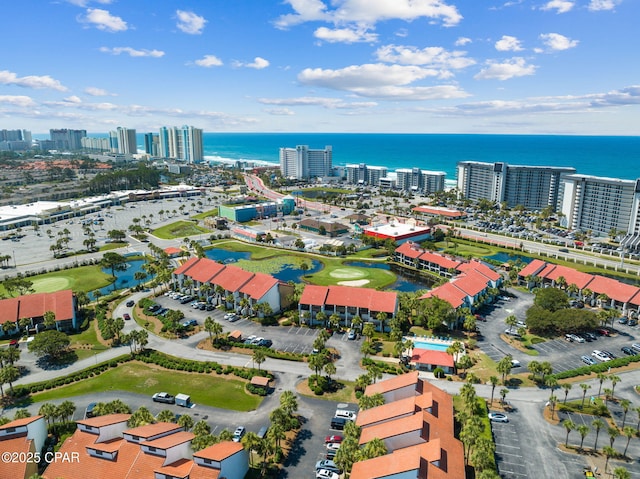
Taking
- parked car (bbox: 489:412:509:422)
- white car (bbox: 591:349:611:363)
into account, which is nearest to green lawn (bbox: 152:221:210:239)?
parked car (bbox: 489:412:509:422)

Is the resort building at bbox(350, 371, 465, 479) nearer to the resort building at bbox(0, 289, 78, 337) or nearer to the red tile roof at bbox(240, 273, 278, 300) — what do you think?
the red tile roof at bbox(240, 273, 278, 300)

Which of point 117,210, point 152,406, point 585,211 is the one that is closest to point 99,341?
point 152,406

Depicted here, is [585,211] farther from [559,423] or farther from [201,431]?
[201,431]

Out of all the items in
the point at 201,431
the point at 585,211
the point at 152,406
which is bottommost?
the point at 152,406

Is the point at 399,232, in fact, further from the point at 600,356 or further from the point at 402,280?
the point at 600,356

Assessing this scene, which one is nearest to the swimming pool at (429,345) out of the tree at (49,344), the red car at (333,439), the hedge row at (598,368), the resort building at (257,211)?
the hedge row at (598,368)

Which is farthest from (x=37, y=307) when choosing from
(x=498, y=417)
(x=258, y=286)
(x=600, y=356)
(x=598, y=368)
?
(x=600, y=356)

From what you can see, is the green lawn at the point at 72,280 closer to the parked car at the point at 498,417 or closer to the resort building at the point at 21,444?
the resort building at the point at 21,444
